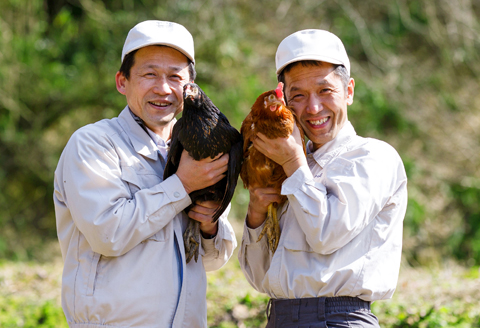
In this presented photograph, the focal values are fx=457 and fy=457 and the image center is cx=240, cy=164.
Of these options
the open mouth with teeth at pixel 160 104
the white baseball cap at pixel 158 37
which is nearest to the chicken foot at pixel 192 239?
the open mouth with teeth at pixel 160 104

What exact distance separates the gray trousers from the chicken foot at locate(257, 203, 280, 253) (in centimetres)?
32

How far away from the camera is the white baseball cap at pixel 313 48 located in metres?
2.30

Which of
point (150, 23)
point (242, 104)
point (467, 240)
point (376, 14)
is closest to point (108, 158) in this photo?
point (150, 23)

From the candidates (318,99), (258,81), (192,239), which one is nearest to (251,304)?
(192,239)

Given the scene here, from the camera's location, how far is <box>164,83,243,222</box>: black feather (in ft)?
7.80

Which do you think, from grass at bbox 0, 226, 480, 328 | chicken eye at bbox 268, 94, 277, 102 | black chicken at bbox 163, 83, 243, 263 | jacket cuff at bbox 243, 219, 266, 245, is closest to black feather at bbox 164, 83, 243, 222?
black chicken at bbox 163, 83, 243, 263

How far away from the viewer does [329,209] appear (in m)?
2.01

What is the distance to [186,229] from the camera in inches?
96.6

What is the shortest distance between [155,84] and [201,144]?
0.41m

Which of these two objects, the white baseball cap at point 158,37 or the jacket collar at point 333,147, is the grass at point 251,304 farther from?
the white baseball cap at point 158,37

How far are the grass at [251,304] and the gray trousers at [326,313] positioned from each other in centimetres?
162

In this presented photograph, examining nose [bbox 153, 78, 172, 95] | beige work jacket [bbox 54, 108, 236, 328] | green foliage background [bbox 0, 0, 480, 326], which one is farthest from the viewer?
green foliage background [bbox 0, 0, 480, 326]

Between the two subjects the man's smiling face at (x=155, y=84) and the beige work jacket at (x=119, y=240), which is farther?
the man's smiling face at (x=155, y=84)

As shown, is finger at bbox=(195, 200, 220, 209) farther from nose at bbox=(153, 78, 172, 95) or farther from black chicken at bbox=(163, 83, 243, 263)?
nose at bbox=(153, 78, 172, 95)
